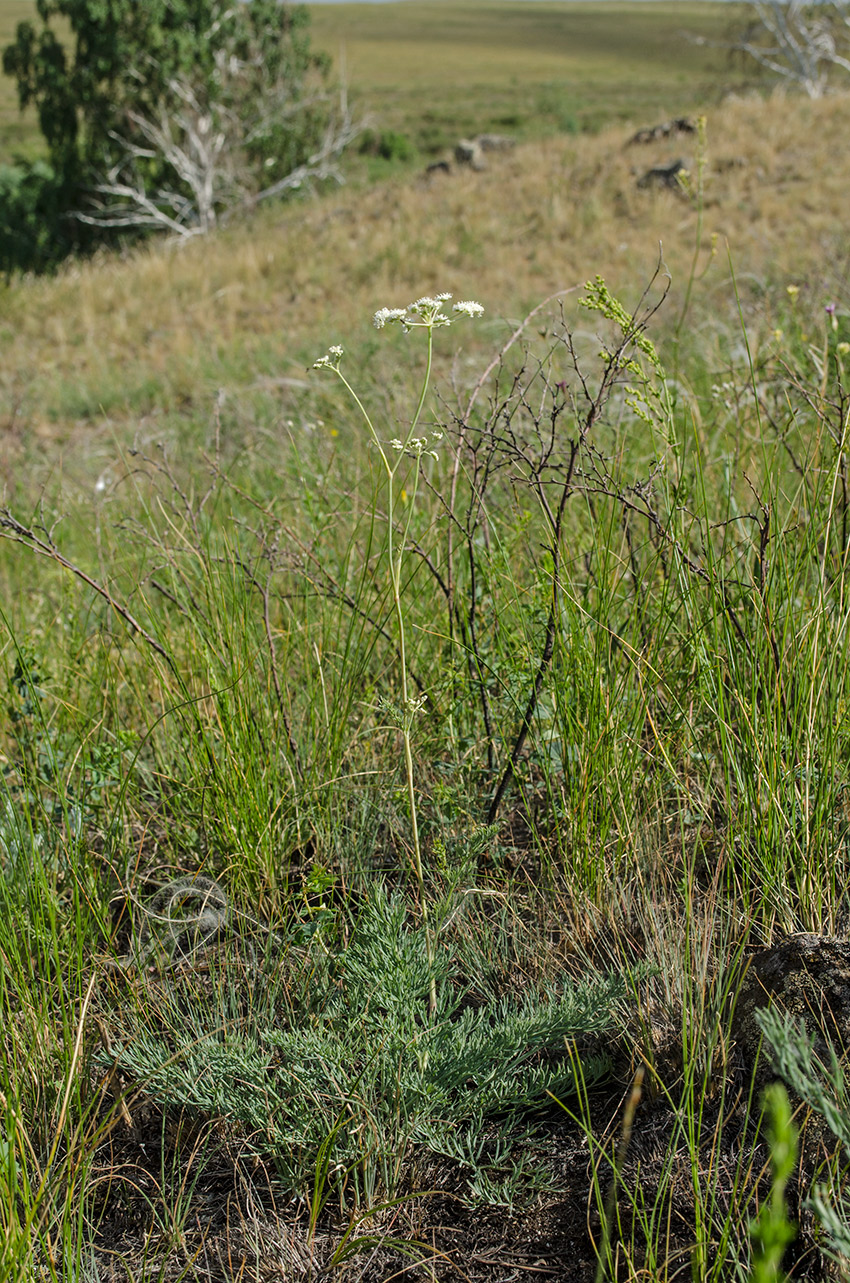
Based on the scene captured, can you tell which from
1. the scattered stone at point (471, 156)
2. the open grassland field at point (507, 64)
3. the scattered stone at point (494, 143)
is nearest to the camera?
the scattered stone at point (471, 156)

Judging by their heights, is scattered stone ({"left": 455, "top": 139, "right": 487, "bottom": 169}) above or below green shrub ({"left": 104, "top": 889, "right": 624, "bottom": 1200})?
above

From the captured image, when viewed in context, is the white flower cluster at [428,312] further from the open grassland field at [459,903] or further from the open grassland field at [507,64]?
the open grassland field at [507,64]

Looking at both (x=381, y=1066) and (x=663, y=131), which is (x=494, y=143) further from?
(x=381, y=1066)

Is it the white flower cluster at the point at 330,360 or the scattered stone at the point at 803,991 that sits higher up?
the white flower cluster at the point at 330,360

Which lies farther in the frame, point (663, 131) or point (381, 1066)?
point (663, 131)

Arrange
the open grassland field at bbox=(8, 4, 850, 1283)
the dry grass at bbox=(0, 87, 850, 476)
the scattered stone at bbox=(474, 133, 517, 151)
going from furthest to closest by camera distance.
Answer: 1. the scattered stone at bbox=(474, 133, 517, 151)
2. the dry grass at bbox=(0, 87, 850, 476)
3. the open grassland field at bbox=(8, 4, 850, 1283)

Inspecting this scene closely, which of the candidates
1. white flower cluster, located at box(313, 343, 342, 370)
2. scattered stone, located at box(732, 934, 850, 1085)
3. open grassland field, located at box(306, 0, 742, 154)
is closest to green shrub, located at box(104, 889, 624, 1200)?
scattered stone, located at box(732, 934, 850, 1085)


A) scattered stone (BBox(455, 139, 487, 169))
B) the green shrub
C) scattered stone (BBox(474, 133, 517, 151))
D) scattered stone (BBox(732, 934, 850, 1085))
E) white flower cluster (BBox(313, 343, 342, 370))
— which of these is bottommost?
the green shrub

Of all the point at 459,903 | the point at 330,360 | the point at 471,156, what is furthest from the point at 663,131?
the point at 459,903

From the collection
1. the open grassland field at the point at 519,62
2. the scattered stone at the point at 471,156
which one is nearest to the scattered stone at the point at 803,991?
the scattered stone at the point at 471,156

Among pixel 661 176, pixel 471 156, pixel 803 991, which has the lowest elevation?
pixel 803 991

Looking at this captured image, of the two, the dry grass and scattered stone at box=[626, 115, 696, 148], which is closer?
the dry grass

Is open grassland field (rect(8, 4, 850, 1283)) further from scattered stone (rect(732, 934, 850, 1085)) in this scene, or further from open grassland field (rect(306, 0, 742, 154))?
open grassland field (rect(306, 0, 742, 154))

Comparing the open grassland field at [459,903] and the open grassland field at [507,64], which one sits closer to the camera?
the open grassland field at [459,903]
